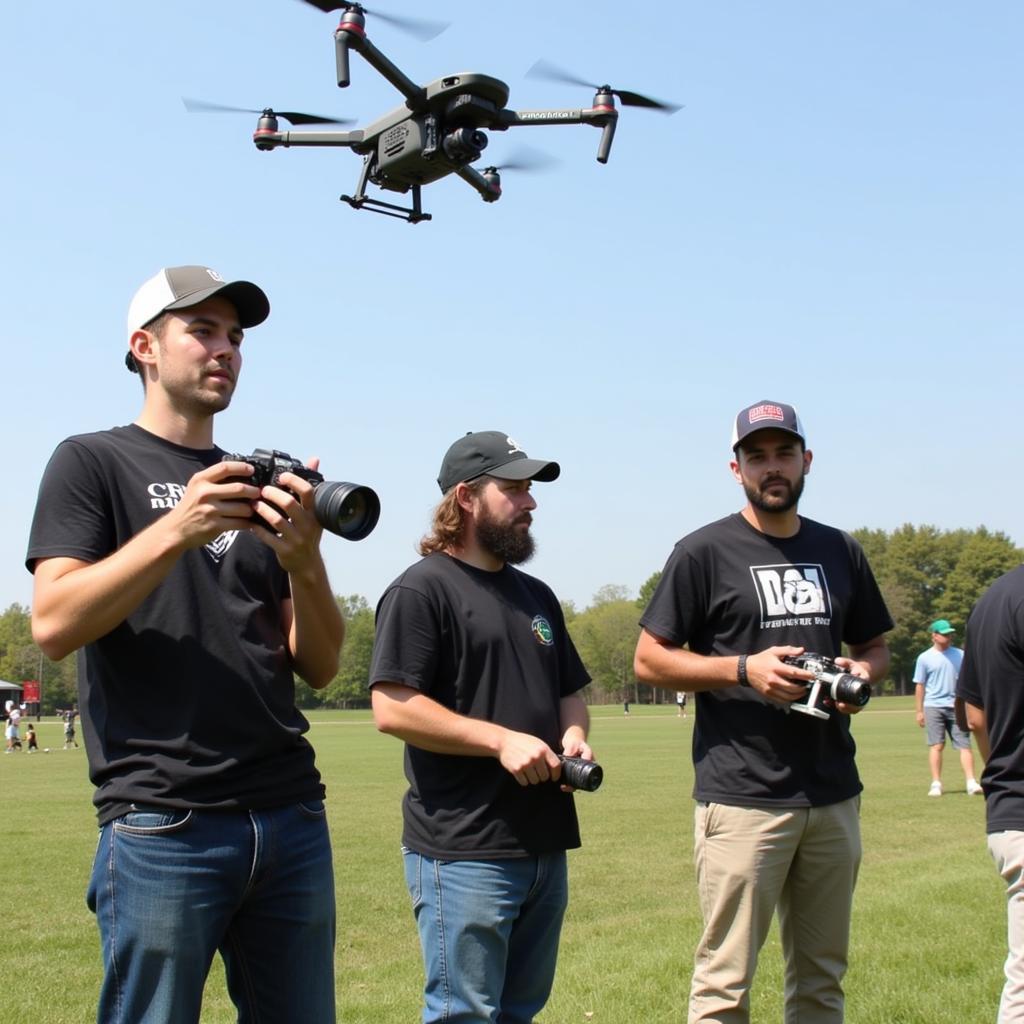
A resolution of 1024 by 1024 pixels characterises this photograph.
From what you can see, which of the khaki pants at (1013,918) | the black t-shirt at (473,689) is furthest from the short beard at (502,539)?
the khaki pants at (1013,918)

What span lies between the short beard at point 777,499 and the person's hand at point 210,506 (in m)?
2.76

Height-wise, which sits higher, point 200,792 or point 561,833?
point 200,792

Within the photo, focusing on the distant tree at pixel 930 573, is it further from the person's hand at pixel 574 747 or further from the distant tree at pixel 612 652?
the person's hand at pixel 574 747

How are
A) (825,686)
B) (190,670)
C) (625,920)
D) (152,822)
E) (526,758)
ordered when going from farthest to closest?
(625,920) < (825,686) < (526,758) < (190,670) < (152,822)

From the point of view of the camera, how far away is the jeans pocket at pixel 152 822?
8.71ft

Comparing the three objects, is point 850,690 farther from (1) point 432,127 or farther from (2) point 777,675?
(1) point 432,127

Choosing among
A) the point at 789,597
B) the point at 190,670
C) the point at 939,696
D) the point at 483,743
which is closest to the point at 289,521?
the point at 190,670

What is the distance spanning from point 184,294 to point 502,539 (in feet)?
5.09

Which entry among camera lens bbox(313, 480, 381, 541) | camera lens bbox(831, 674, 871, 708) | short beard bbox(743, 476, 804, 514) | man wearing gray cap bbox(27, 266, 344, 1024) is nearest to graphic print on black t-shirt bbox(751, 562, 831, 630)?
short beard bbox(743, 476, 804, 514)

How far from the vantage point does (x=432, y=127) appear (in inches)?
787

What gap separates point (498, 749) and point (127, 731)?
125 centimetres

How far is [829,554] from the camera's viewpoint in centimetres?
492

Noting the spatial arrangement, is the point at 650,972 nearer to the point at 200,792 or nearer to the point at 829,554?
the point at 829,554

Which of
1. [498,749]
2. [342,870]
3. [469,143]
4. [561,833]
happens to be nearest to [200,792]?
[498,749]
